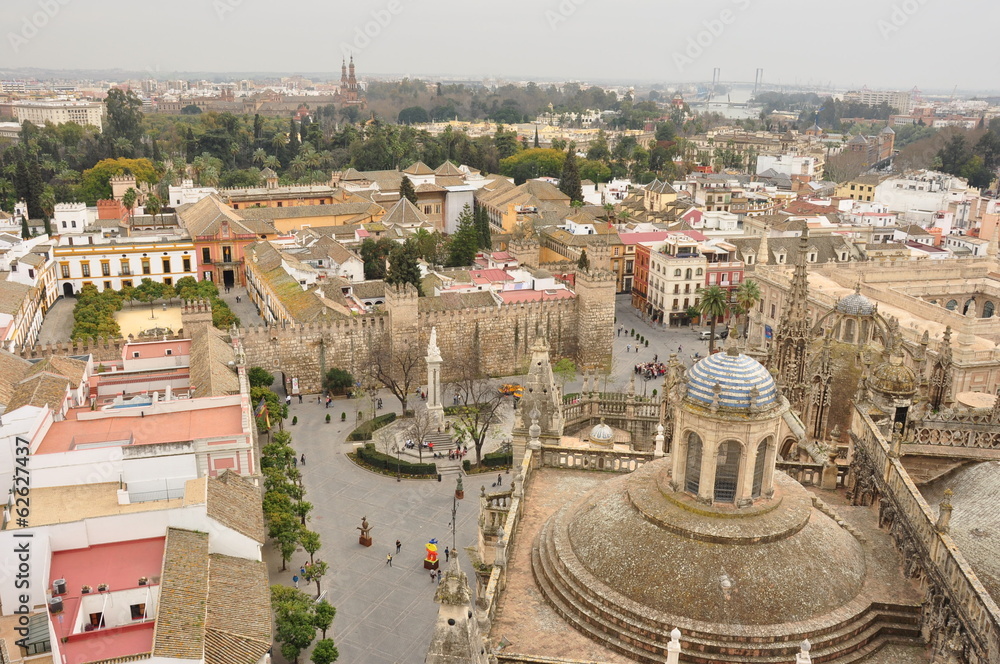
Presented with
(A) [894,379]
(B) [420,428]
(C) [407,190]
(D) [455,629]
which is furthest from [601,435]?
(C) [407,190]

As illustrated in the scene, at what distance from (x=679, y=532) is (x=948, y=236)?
262 feet

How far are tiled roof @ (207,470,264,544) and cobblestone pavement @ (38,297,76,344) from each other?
106 ft

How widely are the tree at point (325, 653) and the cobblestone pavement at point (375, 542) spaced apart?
1.95 metres

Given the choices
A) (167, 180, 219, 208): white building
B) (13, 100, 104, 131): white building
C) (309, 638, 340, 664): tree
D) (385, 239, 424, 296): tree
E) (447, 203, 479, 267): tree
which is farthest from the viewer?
(13, 100, 104, 131): white building

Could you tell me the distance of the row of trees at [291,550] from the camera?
76.7ft

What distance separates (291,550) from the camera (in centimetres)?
2820

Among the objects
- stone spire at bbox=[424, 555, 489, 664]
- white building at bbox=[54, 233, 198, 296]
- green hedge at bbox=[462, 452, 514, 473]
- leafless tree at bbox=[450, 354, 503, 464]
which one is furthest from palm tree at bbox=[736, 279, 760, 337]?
stone spire at bbox=[424, 555, 489, 664]

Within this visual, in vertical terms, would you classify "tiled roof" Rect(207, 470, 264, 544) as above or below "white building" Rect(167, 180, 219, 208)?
below

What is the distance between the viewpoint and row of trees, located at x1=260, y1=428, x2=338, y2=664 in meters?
23.4

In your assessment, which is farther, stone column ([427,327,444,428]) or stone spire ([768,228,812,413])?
stone column ([427,327,444,428])

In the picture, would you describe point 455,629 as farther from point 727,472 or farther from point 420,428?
point 420,428

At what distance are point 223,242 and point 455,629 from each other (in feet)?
222

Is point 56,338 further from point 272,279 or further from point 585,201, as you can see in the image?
point 585,201

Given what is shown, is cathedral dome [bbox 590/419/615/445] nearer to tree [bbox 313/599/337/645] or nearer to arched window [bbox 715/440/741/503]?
tree [bbox 313/599/337/645]
